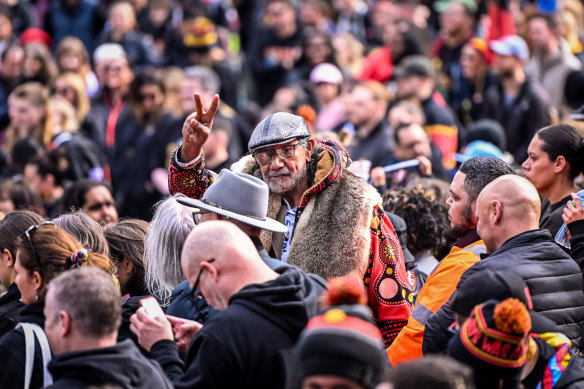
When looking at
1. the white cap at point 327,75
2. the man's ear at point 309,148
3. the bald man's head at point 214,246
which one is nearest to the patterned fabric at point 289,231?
the man's ear at point 309,148

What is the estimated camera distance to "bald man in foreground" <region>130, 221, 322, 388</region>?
3.82 m

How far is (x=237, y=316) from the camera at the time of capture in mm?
3859

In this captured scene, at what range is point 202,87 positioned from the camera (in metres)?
10.9

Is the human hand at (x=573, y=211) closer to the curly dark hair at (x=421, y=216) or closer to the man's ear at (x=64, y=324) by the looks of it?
the curly dark hair at (x=421, y=216)

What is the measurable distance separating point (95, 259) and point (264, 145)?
49.8 inches

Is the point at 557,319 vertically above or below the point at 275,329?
below

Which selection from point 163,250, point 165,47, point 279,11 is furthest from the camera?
point 165,47

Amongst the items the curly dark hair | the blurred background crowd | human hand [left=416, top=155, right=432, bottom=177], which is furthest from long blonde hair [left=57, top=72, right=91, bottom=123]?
the curly dark hair

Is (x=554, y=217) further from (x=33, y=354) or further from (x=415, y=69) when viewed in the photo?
(x=415, y=69)

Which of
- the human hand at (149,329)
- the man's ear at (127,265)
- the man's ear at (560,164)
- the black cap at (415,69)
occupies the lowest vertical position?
the black cap at (415,69)

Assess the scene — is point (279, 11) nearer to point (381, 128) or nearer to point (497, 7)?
point (497, 7)

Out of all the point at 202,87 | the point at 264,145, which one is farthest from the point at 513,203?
the point at 202,87

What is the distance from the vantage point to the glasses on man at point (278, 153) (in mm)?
5383

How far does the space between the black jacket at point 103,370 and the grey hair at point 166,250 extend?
→ 1333 mm
